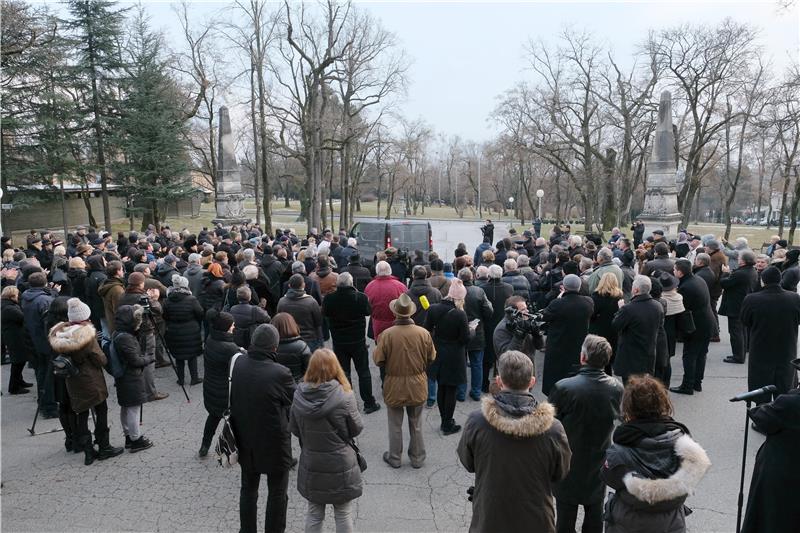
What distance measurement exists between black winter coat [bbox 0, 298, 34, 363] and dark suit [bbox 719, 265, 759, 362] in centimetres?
1098

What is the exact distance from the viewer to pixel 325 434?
4086 millimetres

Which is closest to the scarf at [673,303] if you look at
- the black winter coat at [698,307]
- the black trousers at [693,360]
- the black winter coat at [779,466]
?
the black winter coat at [698,307]

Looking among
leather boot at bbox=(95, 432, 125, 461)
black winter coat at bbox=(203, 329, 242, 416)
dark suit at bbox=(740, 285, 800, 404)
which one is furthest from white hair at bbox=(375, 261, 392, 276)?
dark suit at bbox=(740, 285, 800, 404)

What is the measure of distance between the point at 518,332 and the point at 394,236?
1058 cm

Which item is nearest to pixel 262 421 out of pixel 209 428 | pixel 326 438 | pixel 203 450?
pixel 326 438

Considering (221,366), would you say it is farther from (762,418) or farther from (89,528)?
(762,418)

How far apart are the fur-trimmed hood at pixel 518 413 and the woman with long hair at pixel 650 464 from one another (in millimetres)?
481

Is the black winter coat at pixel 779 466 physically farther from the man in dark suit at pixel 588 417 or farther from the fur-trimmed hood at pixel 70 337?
the fur-trimmed hood at pixel 70 337

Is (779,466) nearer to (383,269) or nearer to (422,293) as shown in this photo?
(422,293)

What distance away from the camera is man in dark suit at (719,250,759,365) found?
9.16 metres

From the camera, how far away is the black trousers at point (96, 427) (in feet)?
20.1

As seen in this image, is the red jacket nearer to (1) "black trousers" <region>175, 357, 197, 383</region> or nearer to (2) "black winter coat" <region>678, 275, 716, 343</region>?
(1) "black trousers" <region>175, 357, 197, 383</region>

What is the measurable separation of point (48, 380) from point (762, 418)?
795 cm

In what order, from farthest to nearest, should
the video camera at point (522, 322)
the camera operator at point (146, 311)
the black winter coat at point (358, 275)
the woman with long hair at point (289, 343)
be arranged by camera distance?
the black winter coat at point (358, 275) < the camera operator at point (146, 311) < the video camera at point (522, 322) < the woman with long hair at point (289, 343)
